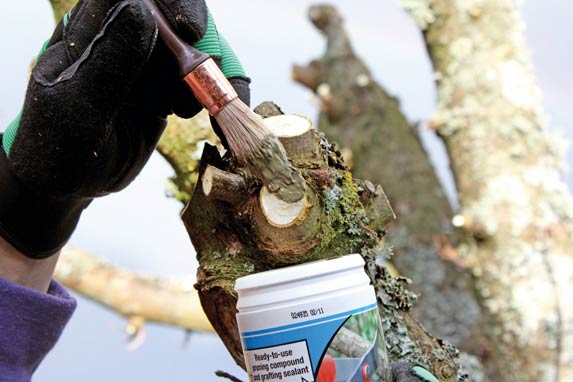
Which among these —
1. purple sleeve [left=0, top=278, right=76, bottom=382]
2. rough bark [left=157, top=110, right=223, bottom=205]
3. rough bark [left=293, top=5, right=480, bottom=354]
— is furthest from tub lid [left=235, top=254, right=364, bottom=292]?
rough bark [left=293, top=5, right=480, bottom=354]

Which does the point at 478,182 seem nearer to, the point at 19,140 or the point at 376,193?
the point at 376,193

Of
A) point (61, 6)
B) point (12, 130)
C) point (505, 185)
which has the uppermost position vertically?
point (61, 6)

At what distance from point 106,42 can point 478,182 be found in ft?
5.97

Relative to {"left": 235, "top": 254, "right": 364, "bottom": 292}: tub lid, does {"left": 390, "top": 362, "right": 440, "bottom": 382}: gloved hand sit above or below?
below

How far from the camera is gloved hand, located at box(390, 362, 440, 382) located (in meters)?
0.95

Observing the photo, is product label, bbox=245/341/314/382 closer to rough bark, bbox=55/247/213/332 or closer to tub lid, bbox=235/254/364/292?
tub lid, bbox=235/254/364/292

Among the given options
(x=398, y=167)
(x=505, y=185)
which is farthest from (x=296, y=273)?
(x=398, y=167)

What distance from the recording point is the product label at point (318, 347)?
83cm

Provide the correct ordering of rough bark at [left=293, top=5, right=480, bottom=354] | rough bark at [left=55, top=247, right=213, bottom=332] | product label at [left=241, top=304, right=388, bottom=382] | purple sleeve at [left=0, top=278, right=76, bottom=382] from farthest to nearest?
rough bark at [left=55, top=247, right=213, bottom=332], rough bark at [left=293, top=5, right=480, bottom=354], purple sleeve at [left=0, top=278, right=76, bottom=382], product label at [left=241, top=304, right=388, bottom=382]

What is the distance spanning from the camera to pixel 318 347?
83 cm

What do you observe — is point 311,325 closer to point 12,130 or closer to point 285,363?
point 285,363

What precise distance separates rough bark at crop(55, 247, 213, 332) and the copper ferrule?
70.3 inches

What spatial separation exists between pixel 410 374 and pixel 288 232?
27 centimetres

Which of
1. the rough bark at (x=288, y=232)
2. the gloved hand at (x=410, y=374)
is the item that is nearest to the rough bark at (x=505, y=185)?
the rough bark at (x=288, y=232)
